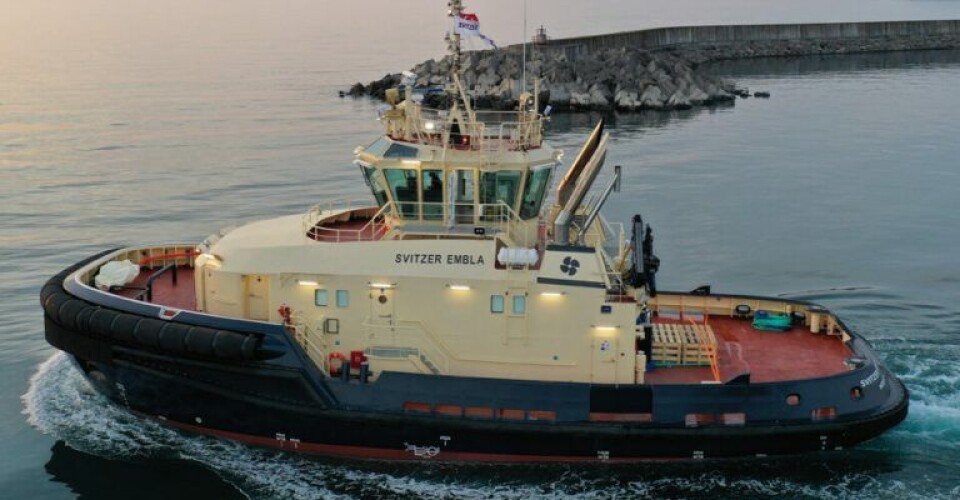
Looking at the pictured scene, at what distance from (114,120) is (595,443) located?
37.1m

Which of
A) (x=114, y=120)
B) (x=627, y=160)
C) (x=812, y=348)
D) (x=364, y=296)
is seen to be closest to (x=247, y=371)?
(x=364, y=296)

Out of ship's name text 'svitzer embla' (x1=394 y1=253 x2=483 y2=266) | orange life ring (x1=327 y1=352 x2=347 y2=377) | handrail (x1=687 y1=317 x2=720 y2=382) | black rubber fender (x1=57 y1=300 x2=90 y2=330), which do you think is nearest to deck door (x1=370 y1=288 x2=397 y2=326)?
ship's name text 'svitzer embla' (x1=394 y1=253 x2=483 y2=266)

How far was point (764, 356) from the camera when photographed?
584 inches

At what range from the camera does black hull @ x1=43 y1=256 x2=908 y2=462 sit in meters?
13.5

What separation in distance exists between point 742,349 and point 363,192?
58.3 feet

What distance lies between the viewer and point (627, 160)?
1468 inches

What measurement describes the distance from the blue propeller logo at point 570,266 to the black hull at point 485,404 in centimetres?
152

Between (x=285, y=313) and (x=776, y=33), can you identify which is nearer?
(x=285, y=313)

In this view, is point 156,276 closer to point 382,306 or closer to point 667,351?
point 382,306

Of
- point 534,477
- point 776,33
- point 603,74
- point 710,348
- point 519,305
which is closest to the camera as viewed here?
point 519,305

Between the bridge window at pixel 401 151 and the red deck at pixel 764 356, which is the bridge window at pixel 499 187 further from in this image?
the red deck at pixel 764 356

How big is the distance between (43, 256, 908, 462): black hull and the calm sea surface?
1.29 ft

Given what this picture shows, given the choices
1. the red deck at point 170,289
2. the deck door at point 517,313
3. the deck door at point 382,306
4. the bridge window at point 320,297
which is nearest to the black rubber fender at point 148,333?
the red deck at point 170,289

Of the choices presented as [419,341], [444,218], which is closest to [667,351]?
[419,341]
